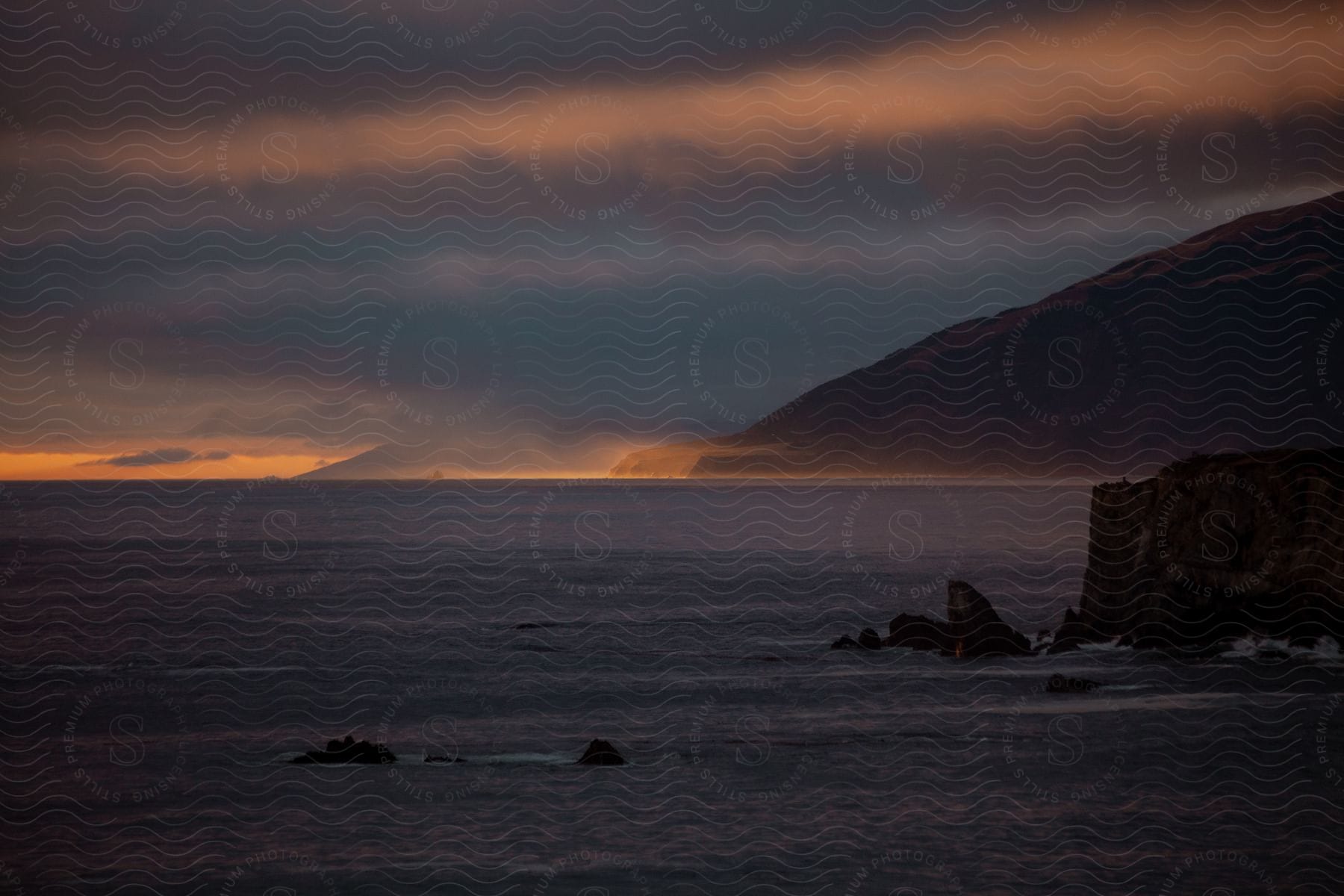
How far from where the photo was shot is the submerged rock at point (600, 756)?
60.6 feet

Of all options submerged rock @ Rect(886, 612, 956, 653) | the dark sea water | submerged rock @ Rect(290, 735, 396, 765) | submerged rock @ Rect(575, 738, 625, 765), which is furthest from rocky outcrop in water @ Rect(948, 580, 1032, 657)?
submerged rock @ Rect(290, 735, 396, 765)

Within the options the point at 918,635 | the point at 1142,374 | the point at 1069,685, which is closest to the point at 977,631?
the point at 918,635

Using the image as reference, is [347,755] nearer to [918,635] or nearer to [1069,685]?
[1069,685]

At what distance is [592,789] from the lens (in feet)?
55.8

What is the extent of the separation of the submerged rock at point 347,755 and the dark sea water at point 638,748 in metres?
0.27

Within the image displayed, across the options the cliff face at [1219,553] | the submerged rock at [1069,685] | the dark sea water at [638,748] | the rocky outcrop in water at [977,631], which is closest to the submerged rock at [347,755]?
the dark sea water at [638,748]

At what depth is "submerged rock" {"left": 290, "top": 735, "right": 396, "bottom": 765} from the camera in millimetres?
18578

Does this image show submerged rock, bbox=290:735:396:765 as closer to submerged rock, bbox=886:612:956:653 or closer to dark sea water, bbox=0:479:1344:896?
dark sea water, bbox=0:479:1344:896

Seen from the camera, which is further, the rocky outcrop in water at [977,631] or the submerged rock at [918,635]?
the submerged rock at [918,635]

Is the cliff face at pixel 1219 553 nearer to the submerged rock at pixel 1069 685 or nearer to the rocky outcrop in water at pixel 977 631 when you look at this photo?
the rocky outcrop in water at pixel 977 631

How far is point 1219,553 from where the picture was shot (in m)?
24.0

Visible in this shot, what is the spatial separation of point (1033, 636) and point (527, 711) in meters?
13.4

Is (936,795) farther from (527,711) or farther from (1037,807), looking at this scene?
(527,711)

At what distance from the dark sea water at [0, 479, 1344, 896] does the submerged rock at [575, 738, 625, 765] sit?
0.84 feet
